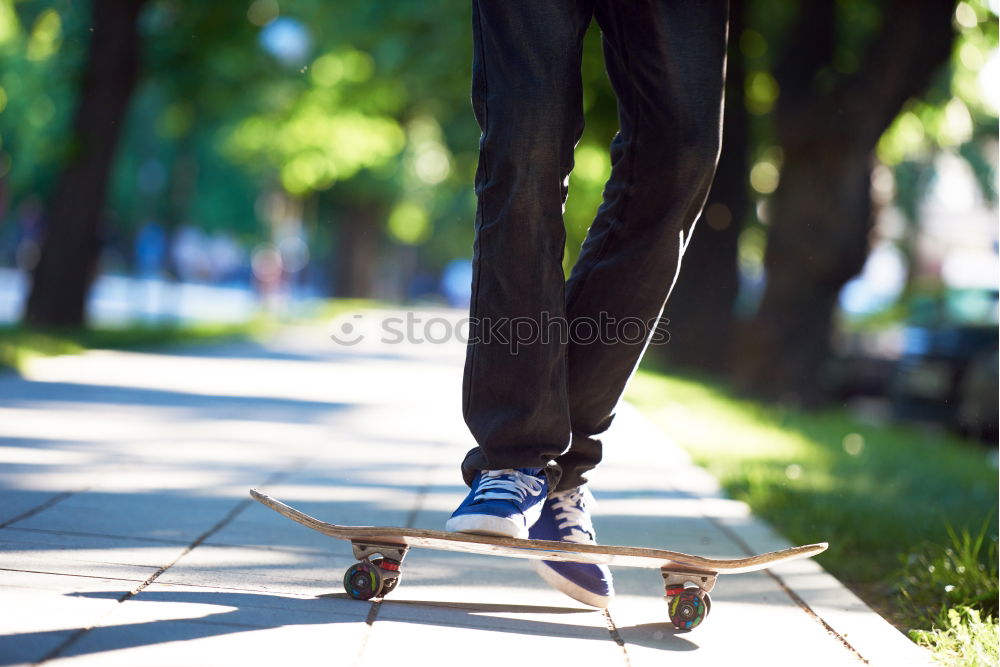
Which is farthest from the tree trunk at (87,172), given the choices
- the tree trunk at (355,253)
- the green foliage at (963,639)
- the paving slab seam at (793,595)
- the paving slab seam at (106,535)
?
the tree trunk at (355,253)

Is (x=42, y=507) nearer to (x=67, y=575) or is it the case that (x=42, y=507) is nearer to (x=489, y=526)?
(x=67, y=575)

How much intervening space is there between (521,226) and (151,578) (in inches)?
45.4

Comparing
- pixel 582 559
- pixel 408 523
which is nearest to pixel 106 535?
pixel 408 523

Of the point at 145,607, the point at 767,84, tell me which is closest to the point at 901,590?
the point at 145,607

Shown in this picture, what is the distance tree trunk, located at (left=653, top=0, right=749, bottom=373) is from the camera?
1588 centimetres

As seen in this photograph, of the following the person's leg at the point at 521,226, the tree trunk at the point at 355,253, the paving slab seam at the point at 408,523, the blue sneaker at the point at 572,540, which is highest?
the person's leg at the point at 521,226

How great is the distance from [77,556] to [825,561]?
2301 millimetres

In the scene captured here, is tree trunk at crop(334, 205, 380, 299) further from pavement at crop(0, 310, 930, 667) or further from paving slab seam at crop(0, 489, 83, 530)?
paving slab seam at crop(0, 489, 83, 530)

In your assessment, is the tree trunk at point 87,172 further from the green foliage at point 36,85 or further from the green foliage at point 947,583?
the green foliage at point 947,583

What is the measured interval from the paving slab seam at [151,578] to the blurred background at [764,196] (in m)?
1.85

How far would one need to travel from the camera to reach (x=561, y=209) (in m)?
2.64

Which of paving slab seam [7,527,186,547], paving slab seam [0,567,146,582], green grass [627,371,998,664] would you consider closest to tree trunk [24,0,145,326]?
green grass [627,371,998,664]

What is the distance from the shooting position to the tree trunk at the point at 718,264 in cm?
1588

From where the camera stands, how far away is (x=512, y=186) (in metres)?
2.58
